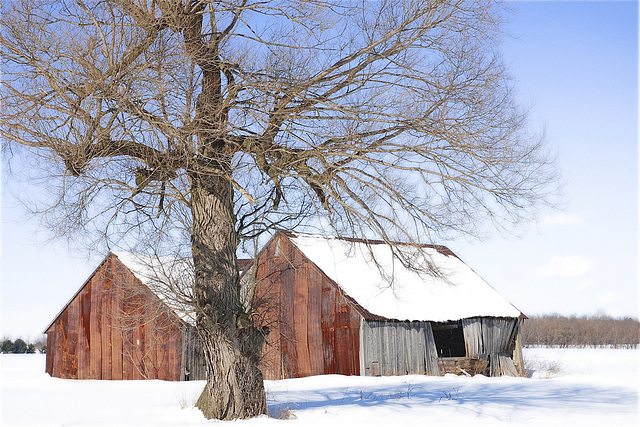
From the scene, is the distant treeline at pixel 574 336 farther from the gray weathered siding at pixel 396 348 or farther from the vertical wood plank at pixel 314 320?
the vertical wood plank at pixel 314 320

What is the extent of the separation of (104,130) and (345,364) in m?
15.9

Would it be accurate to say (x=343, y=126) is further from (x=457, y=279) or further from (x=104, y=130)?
(x=457, y=279)

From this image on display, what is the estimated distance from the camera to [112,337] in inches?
1015

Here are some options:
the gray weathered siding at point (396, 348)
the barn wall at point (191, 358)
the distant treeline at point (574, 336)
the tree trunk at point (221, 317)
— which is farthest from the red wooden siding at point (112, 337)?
the distant treeline at point (574, 336)

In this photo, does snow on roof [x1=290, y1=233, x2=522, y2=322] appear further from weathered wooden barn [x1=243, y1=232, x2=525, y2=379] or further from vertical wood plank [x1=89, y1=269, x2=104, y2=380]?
vertical wood plank [x1=89, y1=269, x2=104, y2=380]

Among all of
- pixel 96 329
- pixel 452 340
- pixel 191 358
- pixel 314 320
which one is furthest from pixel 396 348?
pixel 96 329

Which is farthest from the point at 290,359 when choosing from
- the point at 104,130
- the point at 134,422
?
the point at 104,130

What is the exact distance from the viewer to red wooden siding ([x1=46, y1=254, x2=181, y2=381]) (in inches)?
978

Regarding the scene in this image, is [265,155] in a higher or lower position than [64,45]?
lower

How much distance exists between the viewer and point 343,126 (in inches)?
432

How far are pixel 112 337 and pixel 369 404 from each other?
15.4m

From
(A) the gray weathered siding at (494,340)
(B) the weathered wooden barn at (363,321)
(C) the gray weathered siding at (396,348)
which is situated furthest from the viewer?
(A) the gray weathered siding at (494,340)

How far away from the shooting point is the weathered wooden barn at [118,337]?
24766mm

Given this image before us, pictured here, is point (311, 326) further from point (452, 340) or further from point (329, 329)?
point (452, 340)
